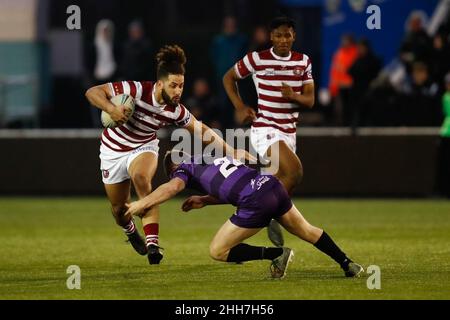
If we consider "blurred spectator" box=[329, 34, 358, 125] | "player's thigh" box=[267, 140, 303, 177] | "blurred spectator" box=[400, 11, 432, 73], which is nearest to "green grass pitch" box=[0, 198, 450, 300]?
"player's thigh" box=[267, 140, 303, 177]

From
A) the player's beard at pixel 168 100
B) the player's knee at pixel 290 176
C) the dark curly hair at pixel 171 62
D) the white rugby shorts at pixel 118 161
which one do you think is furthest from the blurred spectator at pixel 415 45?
the dark curly hair at pixel 171 62

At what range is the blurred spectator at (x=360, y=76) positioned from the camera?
20.0 metres

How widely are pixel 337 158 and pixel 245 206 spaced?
991 centimetres

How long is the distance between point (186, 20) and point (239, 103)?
11.4 metres

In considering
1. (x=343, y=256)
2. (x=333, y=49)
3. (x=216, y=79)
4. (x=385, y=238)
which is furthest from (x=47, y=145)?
(x=343, y=256)

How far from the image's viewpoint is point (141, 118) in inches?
489

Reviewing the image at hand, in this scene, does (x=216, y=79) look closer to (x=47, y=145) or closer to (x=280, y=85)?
(x=47, y=145)

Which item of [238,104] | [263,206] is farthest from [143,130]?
[263,206]

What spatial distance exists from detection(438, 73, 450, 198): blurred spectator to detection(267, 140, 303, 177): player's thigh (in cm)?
678

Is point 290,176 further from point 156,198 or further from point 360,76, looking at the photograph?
point 360,76

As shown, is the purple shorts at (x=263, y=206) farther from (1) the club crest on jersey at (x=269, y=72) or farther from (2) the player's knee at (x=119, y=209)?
(1) the club crest on jersey at (x=269, y=72)

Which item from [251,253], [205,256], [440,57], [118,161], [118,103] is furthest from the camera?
[440,57]

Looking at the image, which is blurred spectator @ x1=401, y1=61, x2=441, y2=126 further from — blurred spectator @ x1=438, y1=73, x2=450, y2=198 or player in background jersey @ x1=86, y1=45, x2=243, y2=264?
player in background jersey @ x1=86, y1=45, x2=243, y2=264

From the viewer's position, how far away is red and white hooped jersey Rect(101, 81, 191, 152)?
12289mm
